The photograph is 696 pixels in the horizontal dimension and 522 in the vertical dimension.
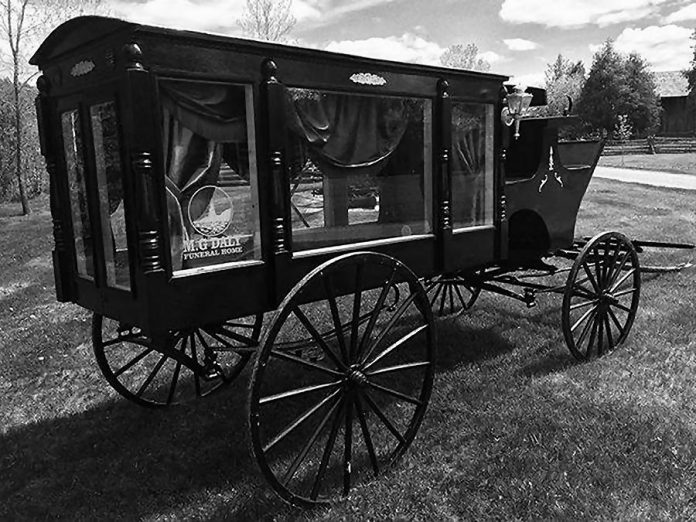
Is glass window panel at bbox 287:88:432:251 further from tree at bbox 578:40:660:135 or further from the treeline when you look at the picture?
tree at bbox 578:40:660:135

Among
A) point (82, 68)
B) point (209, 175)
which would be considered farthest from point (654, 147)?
point (82, 68)

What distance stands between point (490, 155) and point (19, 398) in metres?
4.75

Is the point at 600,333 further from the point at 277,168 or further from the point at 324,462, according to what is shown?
the point at 277,168

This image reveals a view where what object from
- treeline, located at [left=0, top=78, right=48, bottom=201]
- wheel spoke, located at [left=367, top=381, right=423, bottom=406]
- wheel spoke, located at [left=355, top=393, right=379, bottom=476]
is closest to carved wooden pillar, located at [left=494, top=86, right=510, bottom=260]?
wheel spoke, located at [left=367, top=381, right=423, bottom=406]

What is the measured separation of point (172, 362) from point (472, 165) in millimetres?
3474

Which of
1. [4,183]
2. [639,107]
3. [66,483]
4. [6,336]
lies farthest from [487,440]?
[639,107]

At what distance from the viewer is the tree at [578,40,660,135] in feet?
160

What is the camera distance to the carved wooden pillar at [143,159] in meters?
2.99

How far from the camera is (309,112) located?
149 inches

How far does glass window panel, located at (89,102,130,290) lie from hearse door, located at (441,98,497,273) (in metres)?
2.13

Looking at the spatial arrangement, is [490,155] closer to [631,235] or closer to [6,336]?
[6,336]

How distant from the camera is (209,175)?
3438 mm

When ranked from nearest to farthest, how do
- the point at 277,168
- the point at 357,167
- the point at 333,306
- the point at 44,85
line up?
the point at 277,168
the point at 333,306
the point at 44,85
the point at 357,167

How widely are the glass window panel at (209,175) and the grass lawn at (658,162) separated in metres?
25.9
